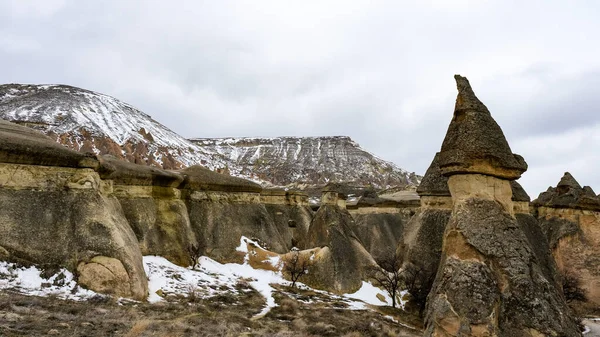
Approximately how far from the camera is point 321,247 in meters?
15.6

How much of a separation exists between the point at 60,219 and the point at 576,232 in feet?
55.1

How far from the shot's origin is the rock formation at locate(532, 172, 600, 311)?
15965 millimetres

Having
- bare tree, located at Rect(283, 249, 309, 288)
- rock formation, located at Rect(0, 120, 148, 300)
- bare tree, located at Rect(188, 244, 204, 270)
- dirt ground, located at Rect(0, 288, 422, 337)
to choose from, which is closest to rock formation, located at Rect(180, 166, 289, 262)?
bare tree, located at Rect(188, 244, 204, 270)

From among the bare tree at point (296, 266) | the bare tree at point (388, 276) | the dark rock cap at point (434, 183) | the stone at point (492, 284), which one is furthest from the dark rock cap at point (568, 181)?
the stone at point (492, 284)

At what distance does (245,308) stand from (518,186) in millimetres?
10037

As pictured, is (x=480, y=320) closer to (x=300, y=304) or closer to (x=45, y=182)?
(x=300, y=304)

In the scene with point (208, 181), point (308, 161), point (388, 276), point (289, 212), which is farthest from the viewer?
point (308, 161)

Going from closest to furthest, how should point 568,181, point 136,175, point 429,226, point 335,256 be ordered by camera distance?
point 429,226 → point 136,175 → point 335,256 → point 568,181

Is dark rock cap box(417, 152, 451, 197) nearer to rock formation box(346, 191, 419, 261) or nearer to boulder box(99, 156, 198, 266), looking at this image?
boulder box(99, 156, 198, 266)

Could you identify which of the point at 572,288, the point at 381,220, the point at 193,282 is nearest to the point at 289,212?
the point at 381,220

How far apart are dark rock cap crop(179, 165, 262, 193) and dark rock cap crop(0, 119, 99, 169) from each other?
6.11m

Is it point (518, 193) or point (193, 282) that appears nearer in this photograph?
point (193, 282)

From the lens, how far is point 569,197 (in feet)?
57.8

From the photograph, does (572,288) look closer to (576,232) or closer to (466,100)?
(576,232)
